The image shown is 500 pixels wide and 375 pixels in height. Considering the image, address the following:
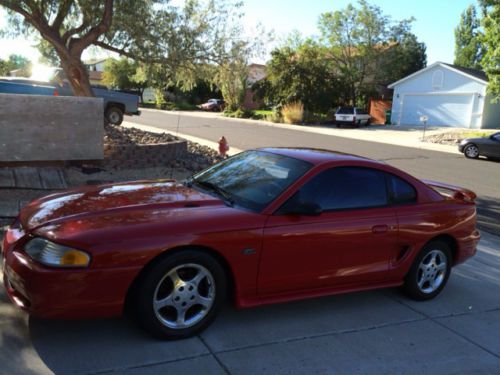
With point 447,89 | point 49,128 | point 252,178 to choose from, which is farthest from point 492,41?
point 252,178

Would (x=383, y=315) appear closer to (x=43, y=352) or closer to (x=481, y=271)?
(x=481, y=271)

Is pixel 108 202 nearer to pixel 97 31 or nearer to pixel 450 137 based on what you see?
pixel 97 31

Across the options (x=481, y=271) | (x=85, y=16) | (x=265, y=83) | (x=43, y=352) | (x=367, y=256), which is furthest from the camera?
(x=265, y=83)

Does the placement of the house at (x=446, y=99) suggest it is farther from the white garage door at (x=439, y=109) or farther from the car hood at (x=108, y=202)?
the car hood at (x=108, y=202)

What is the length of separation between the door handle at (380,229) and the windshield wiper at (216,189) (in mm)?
1283

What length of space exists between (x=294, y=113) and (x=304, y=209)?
1283 inches

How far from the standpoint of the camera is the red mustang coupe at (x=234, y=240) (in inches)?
128

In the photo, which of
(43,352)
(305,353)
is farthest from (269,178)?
(43,352)

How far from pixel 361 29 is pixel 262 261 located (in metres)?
40.3

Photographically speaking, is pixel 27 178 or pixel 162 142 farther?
pixel 162 142

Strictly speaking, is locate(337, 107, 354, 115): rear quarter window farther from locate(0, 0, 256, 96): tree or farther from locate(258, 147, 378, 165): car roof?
locate(258, 147, 378, 165): car roof

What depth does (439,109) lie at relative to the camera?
34.3 m

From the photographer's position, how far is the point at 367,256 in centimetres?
426

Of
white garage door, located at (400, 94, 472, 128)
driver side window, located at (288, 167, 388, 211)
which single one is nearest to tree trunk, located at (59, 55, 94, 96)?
driver side window, located at (288, 167, 388, 211)
